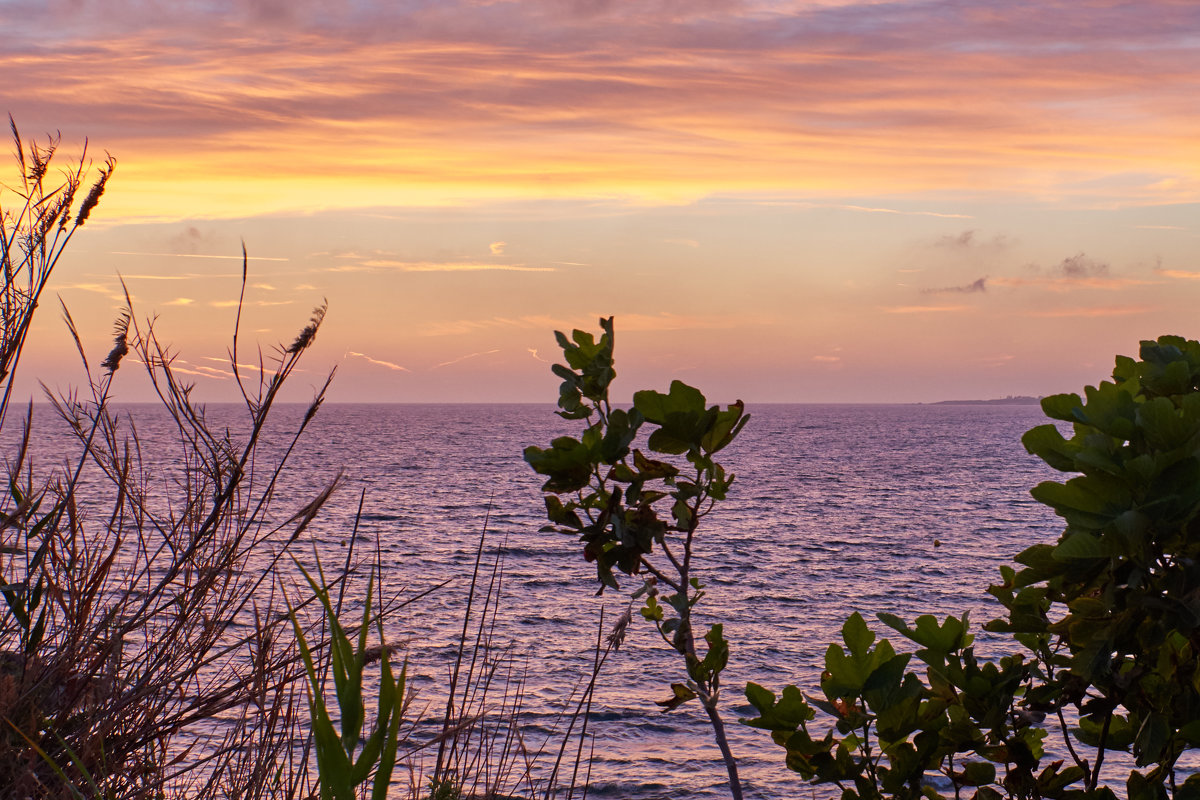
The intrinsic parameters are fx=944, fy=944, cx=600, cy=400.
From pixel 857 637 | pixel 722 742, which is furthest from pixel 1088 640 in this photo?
pixel 722 742

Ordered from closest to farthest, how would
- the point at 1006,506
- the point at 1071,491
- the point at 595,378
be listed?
the point at 1071,491 < the point at 595,378 < the point at 1006,506

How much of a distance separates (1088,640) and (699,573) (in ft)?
108

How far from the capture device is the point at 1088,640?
2324mm

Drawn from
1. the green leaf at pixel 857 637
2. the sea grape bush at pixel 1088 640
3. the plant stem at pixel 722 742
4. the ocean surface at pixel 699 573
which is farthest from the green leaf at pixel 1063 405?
the ocean surface at pixel 699 573

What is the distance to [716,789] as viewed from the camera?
16375 mm

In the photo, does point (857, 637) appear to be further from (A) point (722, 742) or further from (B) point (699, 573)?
(B) point (699, 573)

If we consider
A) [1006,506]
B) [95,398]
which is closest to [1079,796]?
[95,398]

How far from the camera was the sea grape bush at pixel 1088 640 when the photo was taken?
2.14 m

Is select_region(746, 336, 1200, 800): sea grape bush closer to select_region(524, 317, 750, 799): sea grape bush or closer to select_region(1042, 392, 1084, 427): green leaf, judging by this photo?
select_region(1042, 392, 1084, 427): green leaf

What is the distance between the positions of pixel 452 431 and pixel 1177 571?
16299 centimetres

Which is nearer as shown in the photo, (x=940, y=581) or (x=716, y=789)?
(x=716, y=789)

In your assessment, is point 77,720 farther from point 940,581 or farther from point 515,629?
point 940,581

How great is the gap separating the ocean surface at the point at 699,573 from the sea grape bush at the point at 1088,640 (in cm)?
129

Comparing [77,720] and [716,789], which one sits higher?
[77,720]
